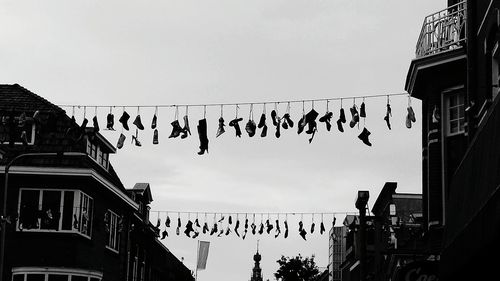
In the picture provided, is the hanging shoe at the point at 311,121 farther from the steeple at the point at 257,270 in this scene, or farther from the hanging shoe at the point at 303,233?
the steeple at the point at 257,270

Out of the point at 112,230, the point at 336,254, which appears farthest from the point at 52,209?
the point at 336,254

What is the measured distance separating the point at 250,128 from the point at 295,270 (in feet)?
269

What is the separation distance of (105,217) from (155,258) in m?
17.3

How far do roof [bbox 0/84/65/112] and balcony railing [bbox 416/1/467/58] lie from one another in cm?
2166

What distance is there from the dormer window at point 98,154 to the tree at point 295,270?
59681 mm

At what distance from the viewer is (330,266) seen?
325 ft

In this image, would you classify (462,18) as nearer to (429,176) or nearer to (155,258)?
(429,176)

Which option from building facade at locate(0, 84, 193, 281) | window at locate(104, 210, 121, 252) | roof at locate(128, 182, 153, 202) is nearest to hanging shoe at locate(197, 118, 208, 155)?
building facade at locate(0, 84, 193, 281)

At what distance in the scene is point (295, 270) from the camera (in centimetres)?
10131

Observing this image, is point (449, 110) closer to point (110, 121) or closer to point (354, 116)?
point (354, 116)

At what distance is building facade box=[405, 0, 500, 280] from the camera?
37.1 feet

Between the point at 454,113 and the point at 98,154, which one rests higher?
the point at 98,154

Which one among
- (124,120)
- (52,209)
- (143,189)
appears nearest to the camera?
(124,120)

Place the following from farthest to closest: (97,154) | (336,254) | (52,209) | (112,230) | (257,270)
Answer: (257,270), (336,254), (112,230), (97,154), (52,209)
